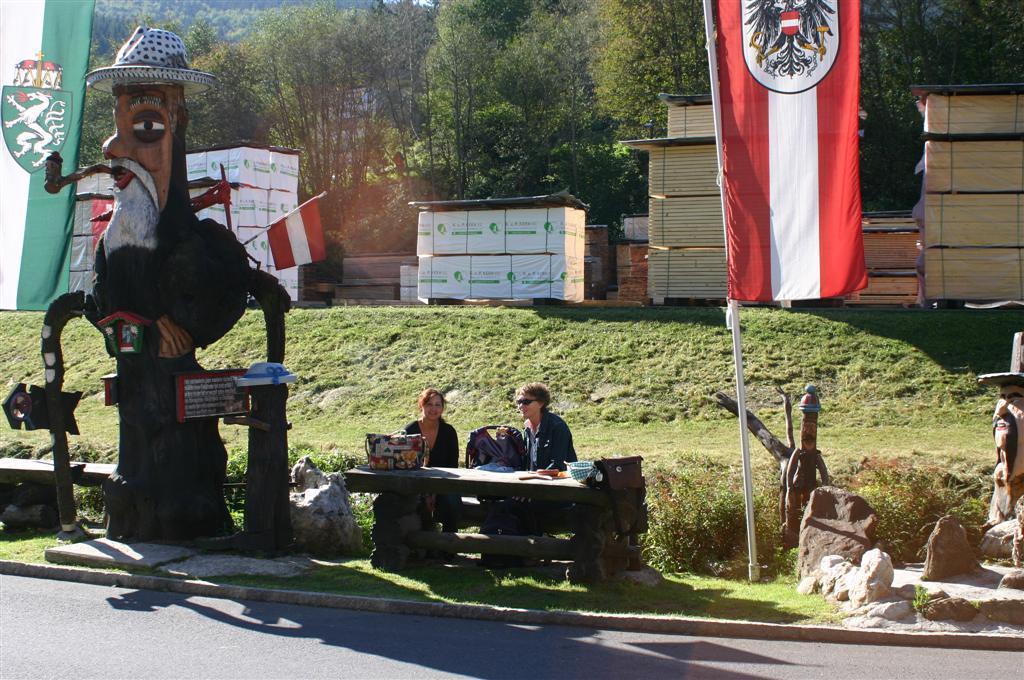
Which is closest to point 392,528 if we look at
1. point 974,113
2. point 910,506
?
point 910,506

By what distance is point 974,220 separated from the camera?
65.5ft

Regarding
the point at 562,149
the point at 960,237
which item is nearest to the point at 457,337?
the point at 960,237

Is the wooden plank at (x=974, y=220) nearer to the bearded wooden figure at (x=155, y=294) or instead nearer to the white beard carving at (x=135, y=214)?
the bearded wooden figure at (x=155, y=294)

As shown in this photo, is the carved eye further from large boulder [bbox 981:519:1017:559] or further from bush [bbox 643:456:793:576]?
large boulder [bbox 981:519:1017:559]

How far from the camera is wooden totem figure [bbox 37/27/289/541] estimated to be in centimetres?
967

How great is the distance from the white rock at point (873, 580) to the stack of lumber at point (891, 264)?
58.2 feet

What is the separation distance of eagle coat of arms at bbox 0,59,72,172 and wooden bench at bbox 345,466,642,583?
492 cm

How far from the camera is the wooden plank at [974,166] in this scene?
19.9 metres

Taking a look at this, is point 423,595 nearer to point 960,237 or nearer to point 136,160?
point 136,160

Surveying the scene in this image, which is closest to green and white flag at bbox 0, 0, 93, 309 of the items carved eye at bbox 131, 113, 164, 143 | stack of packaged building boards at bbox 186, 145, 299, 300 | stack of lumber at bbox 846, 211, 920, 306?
carved eye at bbox 131, 113, 164, 143

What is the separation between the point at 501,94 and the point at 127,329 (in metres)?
40.6

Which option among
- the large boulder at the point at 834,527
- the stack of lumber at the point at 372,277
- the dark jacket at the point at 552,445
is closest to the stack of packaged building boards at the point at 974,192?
the large boulder at the point at 834,527

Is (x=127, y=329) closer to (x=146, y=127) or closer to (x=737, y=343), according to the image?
(x=146, y=127)

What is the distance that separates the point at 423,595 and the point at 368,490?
1.06 meters
